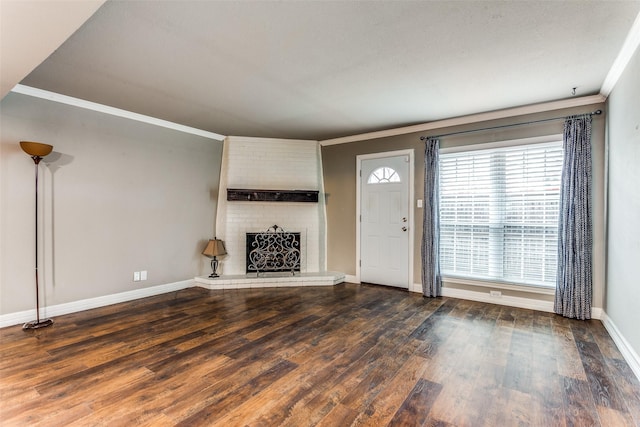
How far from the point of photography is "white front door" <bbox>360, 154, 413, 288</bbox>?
480cm

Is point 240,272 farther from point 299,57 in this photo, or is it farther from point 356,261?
point 299,57

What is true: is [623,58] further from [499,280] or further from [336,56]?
[499,280]

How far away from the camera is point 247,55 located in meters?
2.57

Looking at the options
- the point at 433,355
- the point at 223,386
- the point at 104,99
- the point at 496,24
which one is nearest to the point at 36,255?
the point at 104,99

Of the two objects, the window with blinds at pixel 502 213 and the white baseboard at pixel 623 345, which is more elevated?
the window with blinds at pixel 502 213

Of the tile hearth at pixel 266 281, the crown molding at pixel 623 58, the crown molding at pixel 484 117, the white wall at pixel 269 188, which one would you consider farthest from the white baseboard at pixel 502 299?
the crown molding at pixel 623 58

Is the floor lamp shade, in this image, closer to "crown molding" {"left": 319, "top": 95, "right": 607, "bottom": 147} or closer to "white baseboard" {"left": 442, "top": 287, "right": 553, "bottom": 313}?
"crown molding" {"left": 319, "top": 95, "right": 607, "bottom": 147}

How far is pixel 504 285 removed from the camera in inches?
157

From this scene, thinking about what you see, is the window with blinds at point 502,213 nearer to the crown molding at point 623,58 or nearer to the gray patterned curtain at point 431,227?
the gray patterned curtain at point 431,227

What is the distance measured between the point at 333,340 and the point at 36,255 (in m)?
3.10

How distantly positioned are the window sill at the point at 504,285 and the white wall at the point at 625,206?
0.57 meters

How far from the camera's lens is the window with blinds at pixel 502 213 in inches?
148

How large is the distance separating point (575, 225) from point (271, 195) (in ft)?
13.3

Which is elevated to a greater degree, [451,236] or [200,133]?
[200,133]
